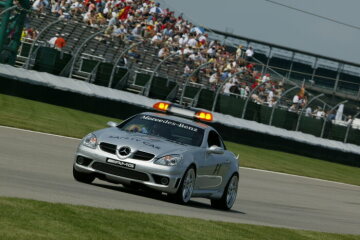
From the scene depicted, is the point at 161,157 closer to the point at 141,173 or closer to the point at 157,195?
the point at 141,173

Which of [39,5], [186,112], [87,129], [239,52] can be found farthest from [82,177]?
[239,52]

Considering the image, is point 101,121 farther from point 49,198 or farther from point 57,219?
point 57,219

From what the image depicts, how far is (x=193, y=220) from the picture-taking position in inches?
417

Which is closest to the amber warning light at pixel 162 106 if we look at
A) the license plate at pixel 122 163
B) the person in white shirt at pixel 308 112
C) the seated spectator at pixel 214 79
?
the license plate at pixel 122 163

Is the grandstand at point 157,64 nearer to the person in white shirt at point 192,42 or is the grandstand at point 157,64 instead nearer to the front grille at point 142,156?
the person in white shirt at point 192,42

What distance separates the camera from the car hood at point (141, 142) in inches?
499

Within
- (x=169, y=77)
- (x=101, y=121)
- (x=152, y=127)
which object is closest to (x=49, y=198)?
(x=152, y=127)

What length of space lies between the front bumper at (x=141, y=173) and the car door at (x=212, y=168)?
83cm

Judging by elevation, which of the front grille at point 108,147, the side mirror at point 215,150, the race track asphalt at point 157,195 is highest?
the side mirror at point 215,150

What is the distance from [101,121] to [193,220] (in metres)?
18.7

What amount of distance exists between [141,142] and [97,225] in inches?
172

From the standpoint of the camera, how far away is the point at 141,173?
1262 centimetres

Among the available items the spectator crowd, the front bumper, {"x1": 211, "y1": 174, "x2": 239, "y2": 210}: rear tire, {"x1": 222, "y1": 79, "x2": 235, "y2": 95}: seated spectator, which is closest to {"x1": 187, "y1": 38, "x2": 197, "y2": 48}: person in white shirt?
the spectator crowd

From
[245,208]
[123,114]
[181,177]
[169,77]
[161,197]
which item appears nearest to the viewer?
[181,177]
